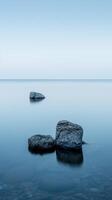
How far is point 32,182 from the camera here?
22.9 meters

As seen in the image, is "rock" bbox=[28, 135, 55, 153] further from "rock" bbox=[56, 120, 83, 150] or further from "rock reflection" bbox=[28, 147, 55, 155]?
"rock" bbox=[56, 120, 83, 150]

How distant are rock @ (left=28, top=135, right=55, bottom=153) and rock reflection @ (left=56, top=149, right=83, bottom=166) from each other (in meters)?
0.91

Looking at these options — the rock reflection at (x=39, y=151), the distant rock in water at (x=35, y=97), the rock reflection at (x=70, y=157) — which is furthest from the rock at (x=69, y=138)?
the distant rock in water at (x=35, y=97)

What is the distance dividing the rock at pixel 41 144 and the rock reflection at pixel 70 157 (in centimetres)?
91

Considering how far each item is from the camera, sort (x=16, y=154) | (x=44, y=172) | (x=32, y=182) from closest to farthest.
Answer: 1. (x=32, y=182)
2. (x=44, y=172)
3. (x=16, y=154)

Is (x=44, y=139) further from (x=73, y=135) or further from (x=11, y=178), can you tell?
(x=11, y=178)

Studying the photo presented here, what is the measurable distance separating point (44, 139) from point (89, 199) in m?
12.9

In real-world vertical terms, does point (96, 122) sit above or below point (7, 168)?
above

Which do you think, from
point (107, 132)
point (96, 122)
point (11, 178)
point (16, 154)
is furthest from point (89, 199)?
point (96, 122)

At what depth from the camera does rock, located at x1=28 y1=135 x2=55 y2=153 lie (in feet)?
105

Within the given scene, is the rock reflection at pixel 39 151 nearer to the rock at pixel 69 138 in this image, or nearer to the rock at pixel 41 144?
the rock at pixel 41 144

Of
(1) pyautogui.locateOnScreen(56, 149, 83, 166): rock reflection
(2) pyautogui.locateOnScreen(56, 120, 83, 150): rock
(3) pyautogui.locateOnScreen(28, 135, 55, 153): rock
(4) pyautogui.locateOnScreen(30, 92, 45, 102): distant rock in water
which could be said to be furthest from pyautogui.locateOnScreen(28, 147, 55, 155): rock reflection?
(4) pyautogui.locateOnScreen(30, 92, 45, 102): distant rock in water

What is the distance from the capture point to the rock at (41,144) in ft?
105

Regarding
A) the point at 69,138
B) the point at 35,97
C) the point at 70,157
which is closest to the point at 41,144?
the point at 69,138
